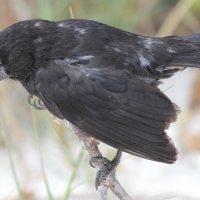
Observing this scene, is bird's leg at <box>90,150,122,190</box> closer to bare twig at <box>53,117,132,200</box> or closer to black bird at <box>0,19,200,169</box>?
bare twig at <box>53,117,132,200</box>

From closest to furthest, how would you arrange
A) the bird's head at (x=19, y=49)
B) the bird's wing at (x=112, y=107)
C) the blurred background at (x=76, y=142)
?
the bird's wing at (x=112, y=107)
the bird's head at (x=19, y=49)
the blurred background at (x=76, y=142)


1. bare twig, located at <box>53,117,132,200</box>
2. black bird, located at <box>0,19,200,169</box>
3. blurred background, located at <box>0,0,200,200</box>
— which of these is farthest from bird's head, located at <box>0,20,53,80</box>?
blurred background, located at <box>0,0,200,200</box>

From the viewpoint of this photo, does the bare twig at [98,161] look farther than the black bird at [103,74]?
No

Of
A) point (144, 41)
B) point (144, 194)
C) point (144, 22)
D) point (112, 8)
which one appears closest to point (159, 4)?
point (144, 22)

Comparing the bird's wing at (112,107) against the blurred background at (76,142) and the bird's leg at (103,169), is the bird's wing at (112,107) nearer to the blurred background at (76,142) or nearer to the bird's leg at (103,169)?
the bird's leg at (103,169)

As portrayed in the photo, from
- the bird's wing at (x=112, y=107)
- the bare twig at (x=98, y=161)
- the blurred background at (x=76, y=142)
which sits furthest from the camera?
the blurred background at (x=76, y=142)

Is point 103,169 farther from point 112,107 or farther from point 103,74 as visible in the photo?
point 103,74

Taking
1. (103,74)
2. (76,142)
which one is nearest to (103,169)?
(103,74)

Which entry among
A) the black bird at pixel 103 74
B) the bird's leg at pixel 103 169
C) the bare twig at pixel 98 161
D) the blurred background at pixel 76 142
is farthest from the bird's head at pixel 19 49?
the blurred background at pixel 76 142
